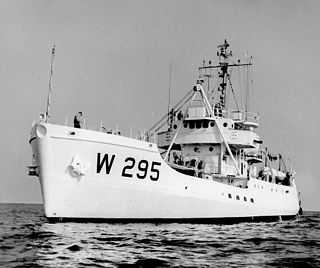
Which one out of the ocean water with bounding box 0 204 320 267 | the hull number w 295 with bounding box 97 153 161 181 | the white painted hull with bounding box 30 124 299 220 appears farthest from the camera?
the hull number w 295 with bounding box 97 153 161 181

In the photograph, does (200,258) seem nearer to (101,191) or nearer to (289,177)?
(101,191)

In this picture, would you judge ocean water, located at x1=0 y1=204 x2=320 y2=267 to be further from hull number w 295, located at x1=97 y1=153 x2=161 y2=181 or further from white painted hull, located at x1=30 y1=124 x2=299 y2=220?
hull number w 295, located at x1=97 y1=153 x2=161 y2=181

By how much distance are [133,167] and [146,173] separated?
76 centimetres

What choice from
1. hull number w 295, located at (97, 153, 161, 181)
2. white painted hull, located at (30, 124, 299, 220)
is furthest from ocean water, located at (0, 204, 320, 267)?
hull number w 295, located at (97, 153, 161, 181)

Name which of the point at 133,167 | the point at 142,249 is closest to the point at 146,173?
the point at 133,167

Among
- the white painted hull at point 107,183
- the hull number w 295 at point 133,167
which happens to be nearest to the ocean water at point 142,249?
the white painted hull at point 107,183

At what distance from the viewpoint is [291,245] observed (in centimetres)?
1558

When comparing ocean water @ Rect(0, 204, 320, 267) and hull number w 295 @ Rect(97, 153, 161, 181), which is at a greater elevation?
hull number w 295 @ Rect(97, 153, 161, 181)

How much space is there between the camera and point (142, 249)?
508 inches

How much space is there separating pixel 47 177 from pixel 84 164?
1664 mm

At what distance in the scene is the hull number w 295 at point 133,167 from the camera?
1920 cm

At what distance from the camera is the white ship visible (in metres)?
18.6

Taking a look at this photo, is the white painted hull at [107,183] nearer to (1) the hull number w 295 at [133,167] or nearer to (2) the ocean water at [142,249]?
(1) the hull number w 295 at [133,167]

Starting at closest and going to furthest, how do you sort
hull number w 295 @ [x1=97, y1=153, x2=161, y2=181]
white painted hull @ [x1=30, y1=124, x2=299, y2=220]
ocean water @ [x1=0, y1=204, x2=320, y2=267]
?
ocean water @ [x1=0, y1=204, x2=320, y2=267] → white painted hull @ [x1=30, y1=124, x2=299, y2=220] → hull number w 295 @ [x1=97, y1=153, x2=161, y2=181]
